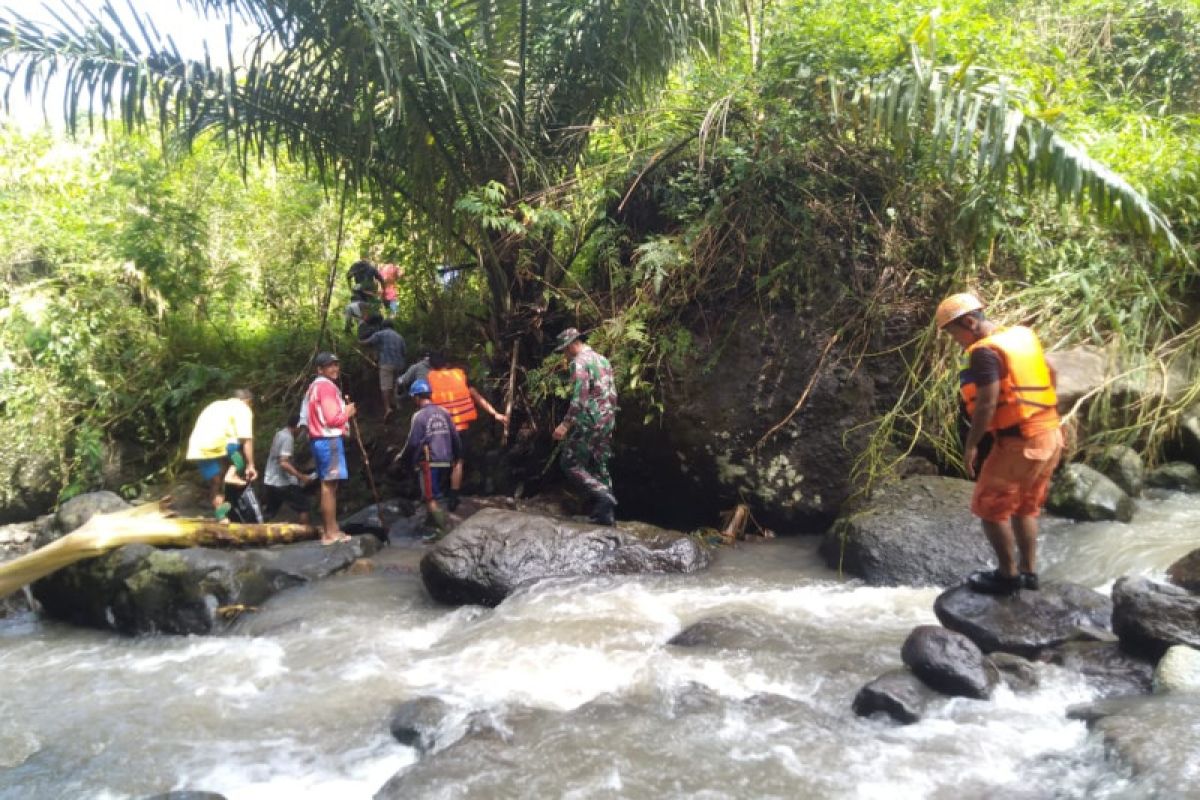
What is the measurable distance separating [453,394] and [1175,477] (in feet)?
21.1

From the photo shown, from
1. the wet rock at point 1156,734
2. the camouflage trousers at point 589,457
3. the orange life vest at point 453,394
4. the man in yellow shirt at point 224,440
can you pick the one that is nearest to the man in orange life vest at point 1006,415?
the wet rock at point 1156,734

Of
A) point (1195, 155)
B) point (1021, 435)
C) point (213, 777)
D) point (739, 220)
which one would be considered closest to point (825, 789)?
point (1021, 435)

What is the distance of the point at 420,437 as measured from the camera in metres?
8.41

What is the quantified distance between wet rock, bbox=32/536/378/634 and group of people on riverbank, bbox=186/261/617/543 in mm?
1172

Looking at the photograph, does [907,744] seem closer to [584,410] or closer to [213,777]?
[213,777]

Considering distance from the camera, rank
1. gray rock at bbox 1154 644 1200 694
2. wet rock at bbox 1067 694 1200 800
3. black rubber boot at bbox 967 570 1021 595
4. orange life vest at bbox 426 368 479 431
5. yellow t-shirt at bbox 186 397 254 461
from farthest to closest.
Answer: orange life vest at bbox 426 368 479 431
yellow t-shirt at bbox 186 397 254 461
black rubber boot at bbox 967 570 1021 595
gray rock at bbox 1154 644 1200 694
wet rock at bbox 1067 694 1200 800

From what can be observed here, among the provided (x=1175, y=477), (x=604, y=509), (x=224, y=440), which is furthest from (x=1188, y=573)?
(x=224, y=440)

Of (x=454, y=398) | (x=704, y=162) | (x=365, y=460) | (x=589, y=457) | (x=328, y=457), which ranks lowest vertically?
(x=365, y=460)

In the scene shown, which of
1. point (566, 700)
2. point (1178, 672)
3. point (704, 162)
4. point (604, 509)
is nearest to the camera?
point (1178, 672)

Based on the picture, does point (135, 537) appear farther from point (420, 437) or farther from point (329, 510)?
point (420, 437)

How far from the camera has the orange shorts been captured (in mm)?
4578

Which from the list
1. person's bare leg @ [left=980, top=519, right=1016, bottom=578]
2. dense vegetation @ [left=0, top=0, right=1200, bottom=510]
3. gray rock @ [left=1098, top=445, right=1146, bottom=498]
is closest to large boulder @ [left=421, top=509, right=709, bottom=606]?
dense vegetation @ [left=0, top=0, right=1200, bottom=510]

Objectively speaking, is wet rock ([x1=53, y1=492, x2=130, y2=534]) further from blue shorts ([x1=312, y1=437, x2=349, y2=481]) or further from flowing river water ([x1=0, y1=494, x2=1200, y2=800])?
blue shorts ([x1=312, y1=437, x2=349, y2=481])

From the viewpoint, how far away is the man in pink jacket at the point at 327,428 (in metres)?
7.89
